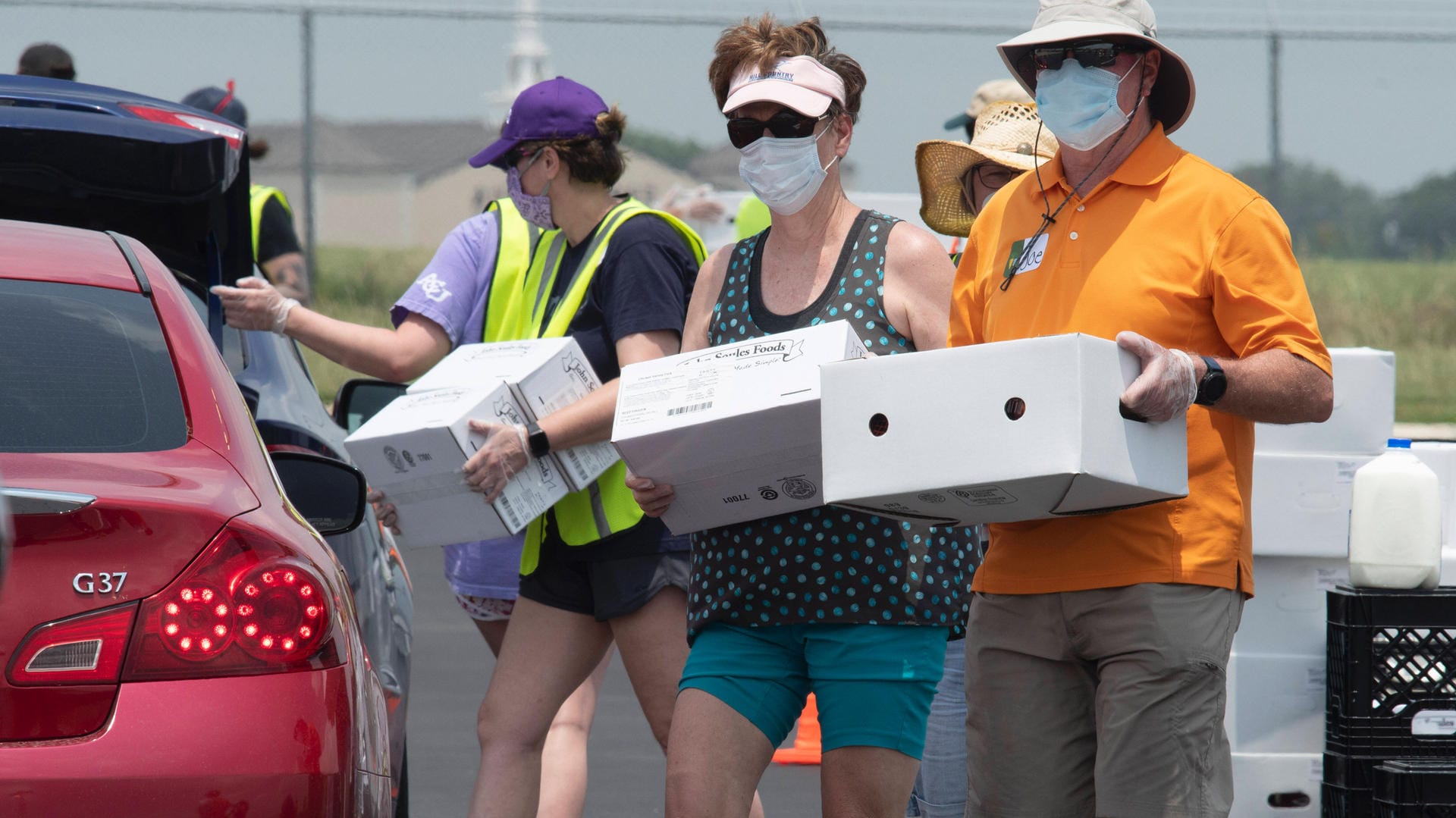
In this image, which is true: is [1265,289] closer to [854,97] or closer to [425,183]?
[854,97]

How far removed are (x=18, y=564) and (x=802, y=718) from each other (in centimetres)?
452

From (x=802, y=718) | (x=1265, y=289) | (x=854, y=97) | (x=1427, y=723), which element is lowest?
(x=802, y=718)

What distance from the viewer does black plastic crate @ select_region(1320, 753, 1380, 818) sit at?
384 centimetres

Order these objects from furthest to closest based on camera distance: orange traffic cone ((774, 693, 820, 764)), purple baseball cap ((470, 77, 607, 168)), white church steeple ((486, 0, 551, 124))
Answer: white church steeple ((486, 0, 551, 124)) → orange traffic cone ((774, 693, 820, 764)) → purple baseball cap ((470, 77, 607, 168))

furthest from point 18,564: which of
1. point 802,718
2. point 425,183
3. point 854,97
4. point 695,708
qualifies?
point 425,183

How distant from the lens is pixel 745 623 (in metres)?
3.34

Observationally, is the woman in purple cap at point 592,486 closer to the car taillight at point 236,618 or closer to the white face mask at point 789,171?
the white face mask at point 789,171

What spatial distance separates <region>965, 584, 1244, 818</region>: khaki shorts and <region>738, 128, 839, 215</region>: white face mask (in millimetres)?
918

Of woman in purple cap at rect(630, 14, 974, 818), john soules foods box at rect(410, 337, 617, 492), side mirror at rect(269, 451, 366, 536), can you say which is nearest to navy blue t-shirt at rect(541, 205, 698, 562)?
john soules foods box at rect(410, 337, 617, 492)

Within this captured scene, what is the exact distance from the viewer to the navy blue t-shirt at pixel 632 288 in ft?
12.9

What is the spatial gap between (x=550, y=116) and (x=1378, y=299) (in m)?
10.8

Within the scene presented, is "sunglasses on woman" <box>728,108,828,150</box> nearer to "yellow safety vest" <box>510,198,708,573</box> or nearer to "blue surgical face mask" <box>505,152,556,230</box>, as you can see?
"yellow safety vest" <box>510,198,708,573</box>

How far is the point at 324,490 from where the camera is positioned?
3.46 metres

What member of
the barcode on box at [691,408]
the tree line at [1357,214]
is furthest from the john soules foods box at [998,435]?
the tree line at [1357,214]
